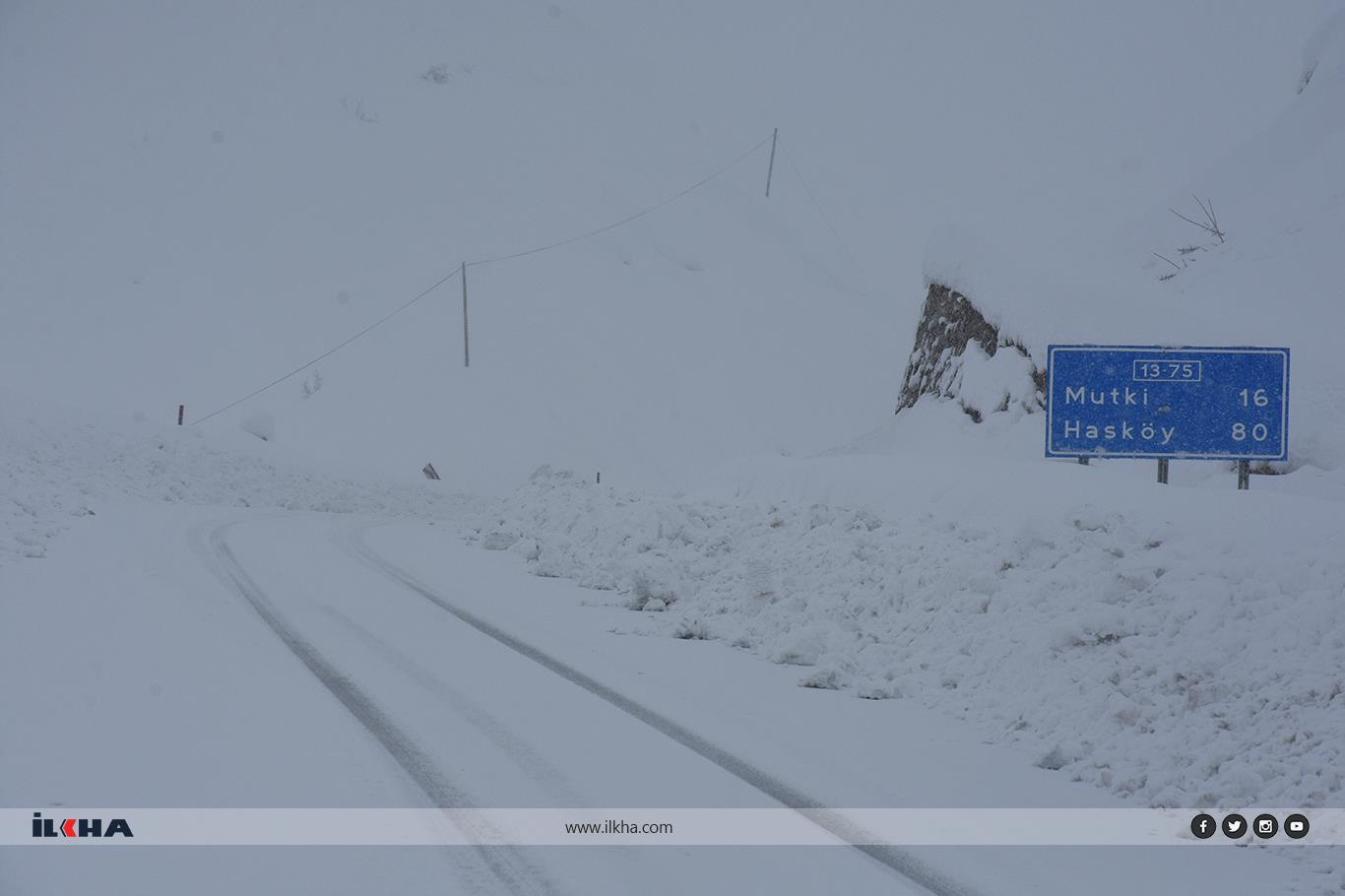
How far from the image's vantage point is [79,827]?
468cm

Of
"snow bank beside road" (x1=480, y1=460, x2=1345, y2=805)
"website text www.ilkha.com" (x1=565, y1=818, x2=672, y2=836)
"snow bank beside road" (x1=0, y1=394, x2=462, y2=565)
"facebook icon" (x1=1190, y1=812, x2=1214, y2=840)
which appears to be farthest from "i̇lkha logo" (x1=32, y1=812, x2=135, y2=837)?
"snow bank beside road" (x1=0, y1=394, x2=462, y2=565)

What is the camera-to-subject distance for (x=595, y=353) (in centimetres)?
4428

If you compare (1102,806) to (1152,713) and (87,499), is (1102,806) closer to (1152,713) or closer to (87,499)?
(1152,713)

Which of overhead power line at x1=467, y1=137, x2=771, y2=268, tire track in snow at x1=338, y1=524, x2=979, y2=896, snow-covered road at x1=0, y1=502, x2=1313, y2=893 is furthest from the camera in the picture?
overhead power line at x1=467, y1=137, x2=771, y2=268

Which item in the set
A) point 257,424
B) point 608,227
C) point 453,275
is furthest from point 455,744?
point 608,227

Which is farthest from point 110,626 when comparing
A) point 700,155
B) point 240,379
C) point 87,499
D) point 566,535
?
point 700,155

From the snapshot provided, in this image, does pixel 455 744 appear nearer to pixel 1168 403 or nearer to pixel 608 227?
pixel 1168 403

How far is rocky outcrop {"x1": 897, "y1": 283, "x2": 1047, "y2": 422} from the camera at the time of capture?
1827 centimetres

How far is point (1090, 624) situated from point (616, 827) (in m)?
3.56

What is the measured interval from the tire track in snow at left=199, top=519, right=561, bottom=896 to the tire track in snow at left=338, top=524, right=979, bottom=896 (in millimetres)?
1402

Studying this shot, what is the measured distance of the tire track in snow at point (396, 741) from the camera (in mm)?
4352

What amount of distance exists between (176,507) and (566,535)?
28.8ft

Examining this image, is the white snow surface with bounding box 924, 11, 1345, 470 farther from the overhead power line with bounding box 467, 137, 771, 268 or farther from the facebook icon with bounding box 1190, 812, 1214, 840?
the overhead power line with bounding box 467, 137, 771, 268
